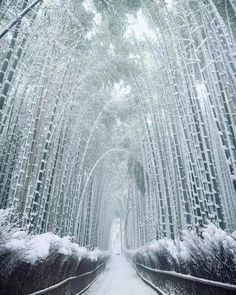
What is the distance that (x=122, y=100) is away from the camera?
1069 centimetres

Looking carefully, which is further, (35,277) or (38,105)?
(38,105)

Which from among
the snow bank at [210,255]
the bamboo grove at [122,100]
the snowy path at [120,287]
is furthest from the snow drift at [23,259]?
the snowy path at [120,287]

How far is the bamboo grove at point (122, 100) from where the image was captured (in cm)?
439

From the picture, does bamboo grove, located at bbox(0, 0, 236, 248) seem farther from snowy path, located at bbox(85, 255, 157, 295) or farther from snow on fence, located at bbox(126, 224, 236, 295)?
snowy path, located at bbox(85, 255, 157, 295)

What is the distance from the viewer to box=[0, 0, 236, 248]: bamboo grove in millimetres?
4391

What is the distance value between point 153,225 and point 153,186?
4.47 feet

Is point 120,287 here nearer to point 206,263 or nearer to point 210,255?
point 206,263

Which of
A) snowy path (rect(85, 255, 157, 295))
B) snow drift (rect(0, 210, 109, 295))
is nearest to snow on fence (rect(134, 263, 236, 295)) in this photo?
snowy path (rect(85, 255, 157, 295))

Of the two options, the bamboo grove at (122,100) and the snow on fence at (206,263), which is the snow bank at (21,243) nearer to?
the bamboo grove at (122,100)

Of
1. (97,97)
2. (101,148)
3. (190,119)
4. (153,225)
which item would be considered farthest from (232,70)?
(101,148)

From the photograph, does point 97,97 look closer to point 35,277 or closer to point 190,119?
Result: point 190,119

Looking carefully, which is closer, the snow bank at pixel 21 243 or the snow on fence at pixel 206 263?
the snow bank at pixel 21 243

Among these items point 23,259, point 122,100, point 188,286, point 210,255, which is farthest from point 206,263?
point 122,100

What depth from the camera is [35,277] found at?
3035mm
